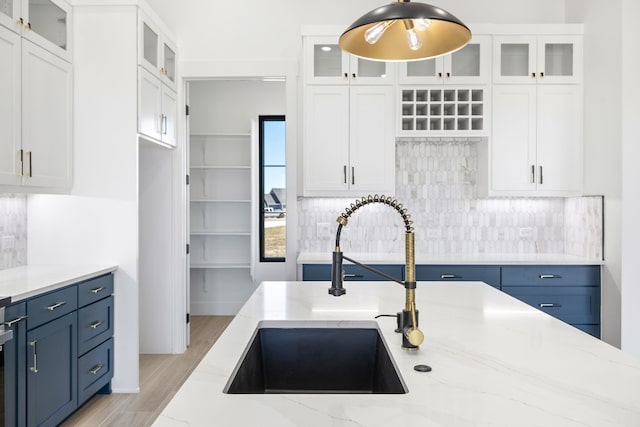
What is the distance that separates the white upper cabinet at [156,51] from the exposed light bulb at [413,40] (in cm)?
220

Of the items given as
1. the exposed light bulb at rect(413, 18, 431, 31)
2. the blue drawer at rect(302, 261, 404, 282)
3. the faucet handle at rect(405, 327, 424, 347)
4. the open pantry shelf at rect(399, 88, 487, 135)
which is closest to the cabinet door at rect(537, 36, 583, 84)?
the open pantry shelf at rect(399, 88, 487, 135)

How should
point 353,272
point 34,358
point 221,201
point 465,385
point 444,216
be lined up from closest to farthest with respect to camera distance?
point 465,385 < point 34,358 < point 353,272 < point 444,216 < point 221,201

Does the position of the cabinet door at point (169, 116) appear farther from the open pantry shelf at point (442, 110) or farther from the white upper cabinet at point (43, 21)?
the open pantry shelf at point (442, 110)

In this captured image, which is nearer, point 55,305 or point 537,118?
point 55,305

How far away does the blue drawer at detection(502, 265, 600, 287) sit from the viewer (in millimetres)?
3697

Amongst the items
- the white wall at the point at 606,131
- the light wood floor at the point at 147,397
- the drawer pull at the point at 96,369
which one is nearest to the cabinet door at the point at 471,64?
the white wall at the point at 606,131

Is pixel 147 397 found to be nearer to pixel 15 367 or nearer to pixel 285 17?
pixel 15 367

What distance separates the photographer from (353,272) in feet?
12.1

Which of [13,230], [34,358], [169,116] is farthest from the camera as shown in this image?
[169,116]

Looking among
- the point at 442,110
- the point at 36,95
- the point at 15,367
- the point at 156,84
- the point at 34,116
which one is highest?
the point at 156,84

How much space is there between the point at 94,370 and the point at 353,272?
5.96 ft

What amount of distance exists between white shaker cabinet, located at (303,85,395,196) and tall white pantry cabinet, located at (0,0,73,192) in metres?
1.67

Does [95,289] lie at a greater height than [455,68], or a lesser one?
lesser

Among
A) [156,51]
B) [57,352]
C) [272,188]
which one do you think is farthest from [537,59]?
[57,352]
